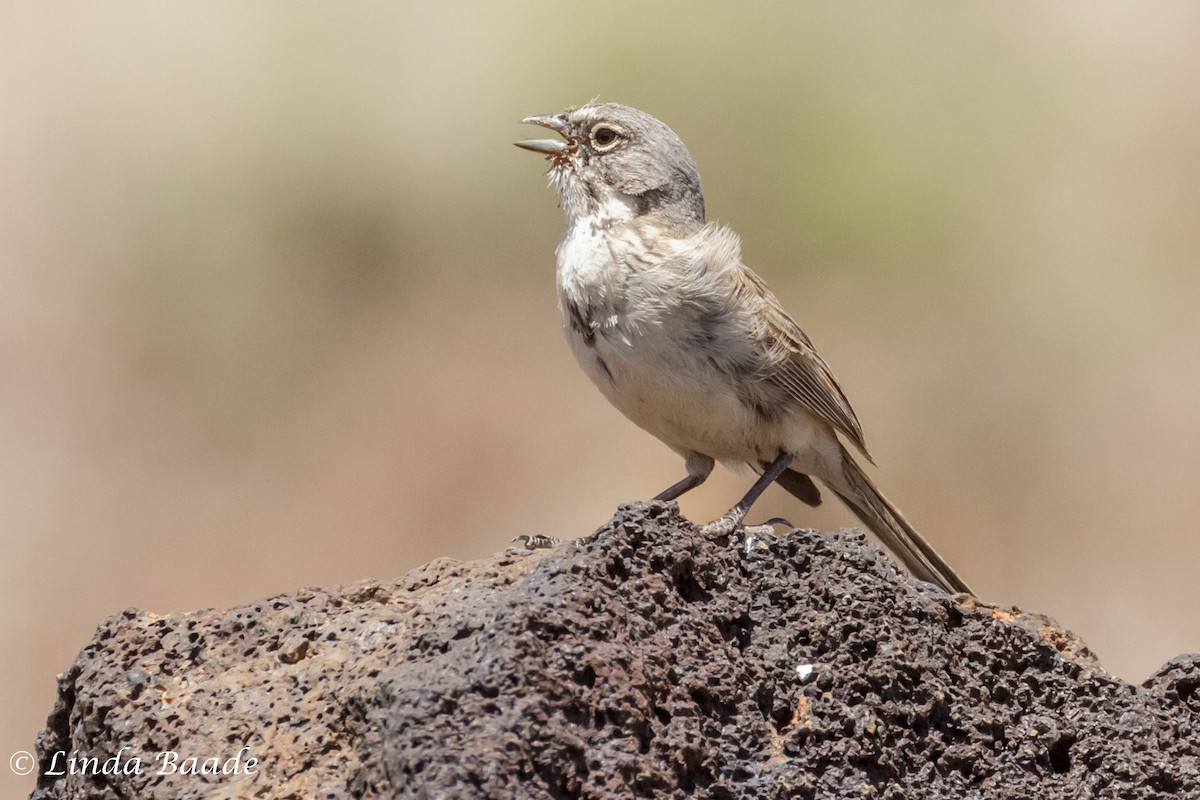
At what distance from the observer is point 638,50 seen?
11656 mm

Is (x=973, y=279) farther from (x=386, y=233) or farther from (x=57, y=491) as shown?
(x=57, y=491)

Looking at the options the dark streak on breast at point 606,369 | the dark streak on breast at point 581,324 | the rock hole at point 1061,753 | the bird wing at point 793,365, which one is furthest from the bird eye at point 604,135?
the rock hole at point 1061,753

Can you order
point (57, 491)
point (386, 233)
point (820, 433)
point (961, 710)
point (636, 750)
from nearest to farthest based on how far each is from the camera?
point (636, 750), point (961, 710), point (820, 433), point (57, 491), point (386, 233)

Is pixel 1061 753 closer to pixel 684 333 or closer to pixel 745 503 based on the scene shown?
pixel 745 503

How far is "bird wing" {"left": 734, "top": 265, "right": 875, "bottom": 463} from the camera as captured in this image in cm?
561

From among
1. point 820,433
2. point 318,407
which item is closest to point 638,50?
point 318,407

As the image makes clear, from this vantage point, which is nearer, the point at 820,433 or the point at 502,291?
the point at 820,433

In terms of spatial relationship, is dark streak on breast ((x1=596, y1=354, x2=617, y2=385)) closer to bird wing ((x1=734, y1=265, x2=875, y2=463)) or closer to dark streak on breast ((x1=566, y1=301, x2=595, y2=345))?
dark streak on breast ((x1=566, y1=301, x2=595, y2=345))

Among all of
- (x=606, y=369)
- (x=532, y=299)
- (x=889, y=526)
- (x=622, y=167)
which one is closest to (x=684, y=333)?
(x=606, y=369)

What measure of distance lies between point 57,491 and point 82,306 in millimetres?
1457

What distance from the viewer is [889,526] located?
605cm

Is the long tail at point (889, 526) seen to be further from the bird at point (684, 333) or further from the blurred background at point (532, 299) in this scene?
the blurred background at point (532, 299)

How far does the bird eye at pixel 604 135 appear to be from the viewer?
6.09 metres

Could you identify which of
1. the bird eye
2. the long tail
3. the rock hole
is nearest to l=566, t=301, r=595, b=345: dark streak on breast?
the bird eye
